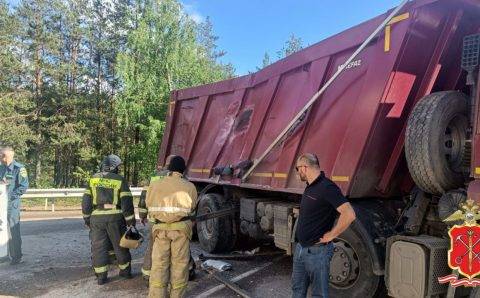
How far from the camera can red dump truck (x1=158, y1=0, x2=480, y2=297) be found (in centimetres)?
375

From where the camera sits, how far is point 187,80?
2639 centimetres

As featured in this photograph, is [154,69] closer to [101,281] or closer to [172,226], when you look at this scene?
[101,281]

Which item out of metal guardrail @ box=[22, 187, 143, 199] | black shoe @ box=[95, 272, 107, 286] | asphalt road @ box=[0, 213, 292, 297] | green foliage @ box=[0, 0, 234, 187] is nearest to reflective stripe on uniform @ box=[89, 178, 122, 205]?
black shoe @ box=[95, 272, 107, 286]

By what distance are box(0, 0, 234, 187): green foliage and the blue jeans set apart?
2245 cm

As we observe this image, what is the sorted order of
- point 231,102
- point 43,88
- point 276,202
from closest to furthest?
point 276,202 < point 231,102 < point 43,88

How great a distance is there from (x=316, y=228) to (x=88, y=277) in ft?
12.2

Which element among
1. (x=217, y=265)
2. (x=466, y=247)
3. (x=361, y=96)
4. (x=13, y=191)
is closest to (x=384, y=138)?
(x=361, y=96)

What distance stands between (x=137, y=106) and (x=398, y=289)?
23.3 m

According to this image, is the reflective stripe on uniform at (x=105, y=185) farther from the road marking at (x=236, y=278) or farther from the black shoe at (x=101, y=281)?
the road marking at (x=236, y=278)

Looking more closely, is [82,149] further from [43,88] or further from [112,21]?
[112,21]

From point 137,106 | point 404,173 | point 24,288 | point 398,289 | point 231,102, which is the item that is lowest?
point 24,288

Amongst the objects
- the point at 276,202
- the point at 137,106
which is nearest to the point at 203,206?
the point at 276,202

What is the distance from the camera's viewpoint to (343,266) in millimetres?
4492

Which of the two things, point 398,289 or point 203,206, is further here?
point 203,206
